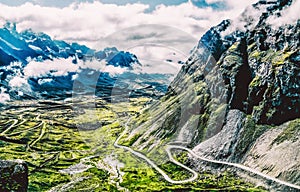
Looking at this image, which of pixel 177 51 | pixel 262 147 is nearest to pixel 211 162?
pixel 262 147

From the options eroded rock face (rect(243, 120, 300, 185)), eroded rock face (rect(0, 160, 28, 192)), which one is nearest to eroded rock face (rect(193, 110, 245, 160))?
eroded rock face (rect(243, 120, 300, 185))

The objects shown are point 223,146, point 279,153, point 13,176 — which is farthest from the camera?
point 223,146

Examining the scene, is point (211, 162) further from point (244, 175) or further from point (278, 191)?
point (278, 191)

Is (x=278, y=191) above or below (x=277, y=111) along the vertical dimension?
below

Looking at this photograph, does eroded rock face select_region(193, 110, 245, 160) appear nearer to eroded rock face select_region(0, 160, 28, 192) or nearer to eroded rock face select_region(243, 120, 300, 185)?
eroded rock face select_region(243, 120, 300, 185)

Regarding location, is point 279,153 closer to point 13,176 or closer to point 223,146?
point 223,146

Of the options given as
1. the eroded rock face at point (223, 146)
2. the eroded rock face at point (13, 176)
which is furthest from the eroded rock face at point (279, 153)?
the eroded rock face at point (13, 176)

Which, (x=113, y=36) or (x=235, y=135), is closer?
(x=113, y=36)

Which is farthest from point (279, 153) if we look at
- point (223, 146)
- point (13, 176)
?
point (13, 176)
